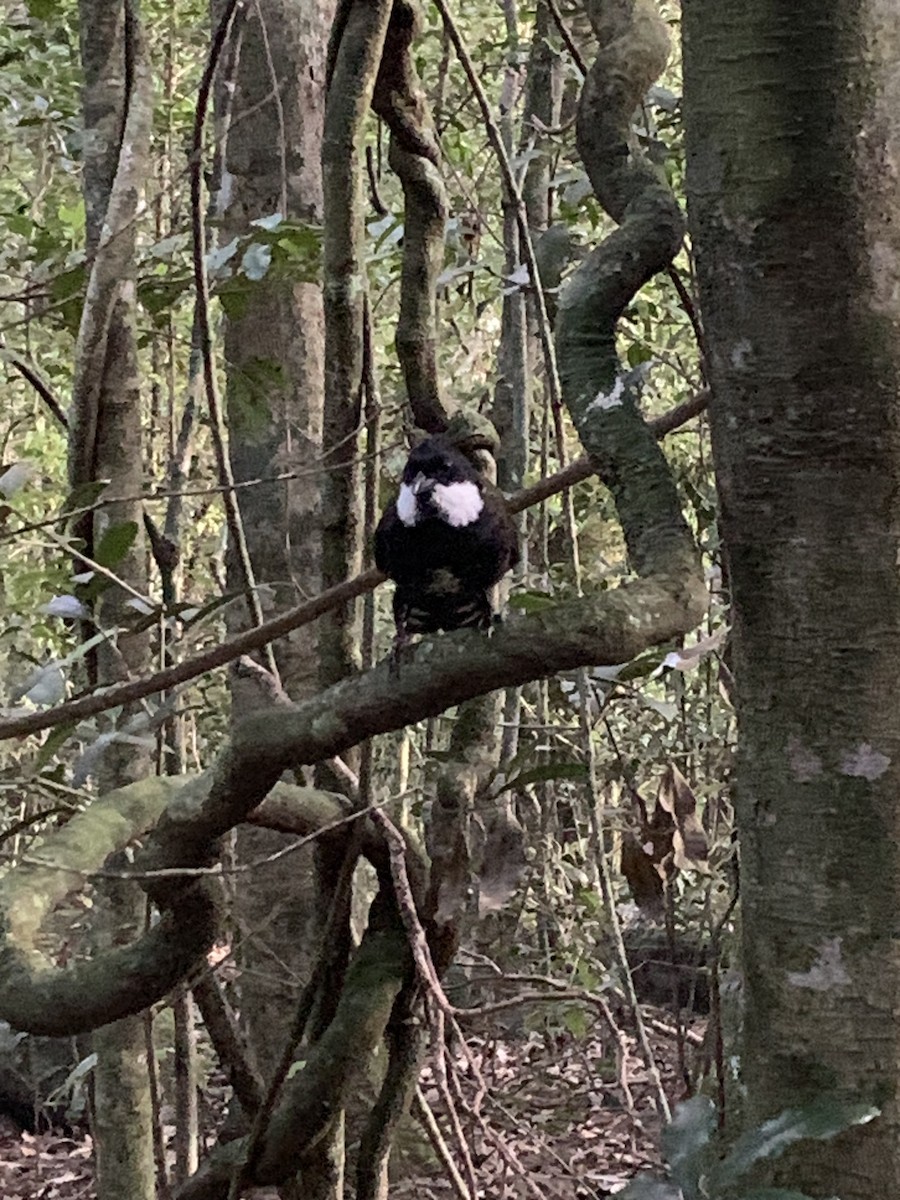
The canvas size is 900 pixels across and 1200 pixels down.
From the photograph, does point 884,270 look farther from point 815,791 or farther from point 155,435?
point 155,435

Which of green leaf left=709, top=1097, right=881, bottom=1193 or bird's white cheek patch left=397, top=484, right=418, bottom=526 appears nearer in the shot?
green leaf left=709, top=1097, right=881, bottom=1193

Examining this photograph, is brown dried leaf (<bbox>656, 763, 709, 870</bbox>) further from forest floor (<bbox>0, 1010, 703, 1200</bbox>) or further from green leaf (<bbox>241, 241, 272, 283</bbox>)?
forest floor (<bbox>0, 1010, 703, 1200</bbox>)

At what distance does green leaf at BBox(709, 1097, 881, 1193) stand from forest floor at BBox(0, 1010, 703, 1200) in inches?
72.4

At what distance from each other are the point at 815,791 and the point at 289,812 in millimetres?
736

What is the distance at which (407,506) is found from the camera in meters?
1.46

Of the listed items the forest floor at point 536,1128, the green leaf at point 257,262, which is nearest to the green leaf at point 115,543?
the green leaf at point 257,262

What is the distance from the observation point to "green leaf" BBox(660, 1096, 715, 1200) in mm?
914

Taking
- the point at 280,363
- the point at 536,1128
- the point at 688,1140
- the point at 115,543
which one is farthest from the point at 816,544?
the point at 536,1128

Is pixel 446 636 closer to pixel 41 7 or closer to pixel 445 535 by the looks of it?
pixel 445 535

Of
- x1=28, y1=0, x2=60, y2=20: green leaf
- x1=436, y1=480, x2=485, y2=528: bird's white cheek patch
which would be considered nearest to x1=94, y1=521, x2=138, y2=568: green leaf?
x1=436, y1=480, x2=485, y2=528: bird's white cheek patch

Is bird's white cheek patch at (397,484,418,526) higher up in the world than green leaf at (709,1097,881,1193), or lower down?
higher up

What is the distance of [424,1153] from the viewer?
10.9ft

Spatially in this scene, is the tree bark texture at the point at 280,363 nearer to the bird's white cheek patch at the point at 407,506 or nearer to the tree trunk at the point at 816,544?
the bird's white cheek patch at the point at 407,506

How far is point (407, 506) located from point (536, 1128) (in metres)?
2.31
